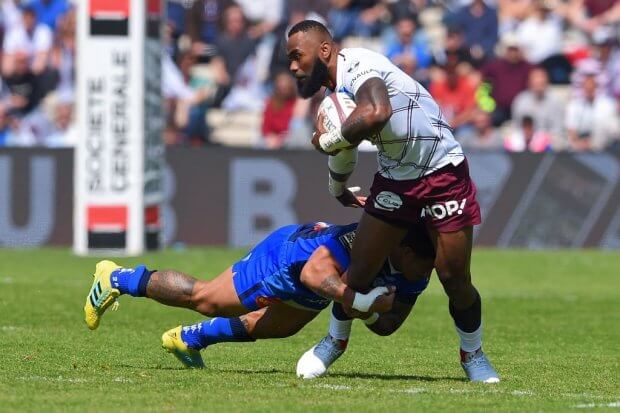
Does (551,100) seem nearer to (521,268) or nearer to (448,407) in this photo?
(521,268)

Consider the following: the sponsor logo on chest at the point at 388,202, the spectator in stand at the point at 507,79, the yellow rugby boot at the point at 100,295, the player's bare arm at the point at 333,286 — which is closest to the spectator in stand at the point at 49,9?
the spectator in stand at the point at 507,79

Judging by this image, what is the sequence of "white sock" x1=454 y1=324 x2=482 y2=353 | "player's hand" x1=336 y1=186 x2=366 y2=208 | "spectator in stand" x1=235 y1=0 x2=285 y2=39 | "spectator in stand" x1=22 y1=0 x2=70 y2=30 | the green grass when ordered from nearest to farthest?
the green grass
"white sock" x1=454 y1=324 x2=482 y2=353
"player's hand" x1=336 y1=186 x2=366 y2=208
"spectator in stand" x1=235 y1=0 x2=285 y2=39
"spectator in stand" x1=22 y1=0 x2=70 y2=30

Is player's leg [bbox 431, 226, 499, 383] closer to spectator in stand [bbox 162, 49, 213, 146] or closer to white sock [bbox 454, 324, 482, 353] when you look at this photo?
white sock [bbox 454, 324, 482, 353]

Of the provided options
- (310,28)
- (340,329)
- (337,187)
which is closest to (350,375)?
(340,329)

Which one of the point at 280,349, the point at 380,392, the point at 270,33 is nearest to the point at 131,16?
the point at 270,33

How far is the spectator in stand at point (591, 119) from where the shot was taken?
70.2 feet

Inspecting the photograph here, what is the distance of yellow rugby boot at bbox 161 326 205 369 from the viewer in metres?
8.62

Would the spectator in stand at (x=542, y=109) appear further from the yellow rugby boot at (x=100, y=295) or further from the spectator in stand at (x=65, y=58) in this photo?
the yellow rugby boot at (x=100, y=295)

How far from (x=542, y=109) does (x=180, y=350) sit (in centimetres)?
1400

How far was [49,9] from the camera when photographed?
2384 cm

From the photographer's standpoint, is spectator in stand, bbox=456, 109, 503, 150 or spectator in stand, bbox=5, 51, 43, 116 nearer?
spectator in stand, bbox=456, 109, 503, 150

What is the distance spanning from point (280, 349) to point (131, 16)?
31.2ft

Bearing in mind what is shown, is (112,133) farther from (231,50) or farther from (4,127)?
(231,50)

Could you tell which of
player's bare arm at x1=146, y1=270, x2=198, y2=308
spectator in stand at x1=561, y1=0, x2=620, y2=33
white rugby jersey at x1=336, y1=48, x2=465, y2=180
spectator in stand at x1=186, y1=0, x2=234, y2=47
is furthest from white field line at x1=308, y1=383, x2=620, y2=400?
spectator in stand at x1=561, y1=0, x2=620, y2=33
